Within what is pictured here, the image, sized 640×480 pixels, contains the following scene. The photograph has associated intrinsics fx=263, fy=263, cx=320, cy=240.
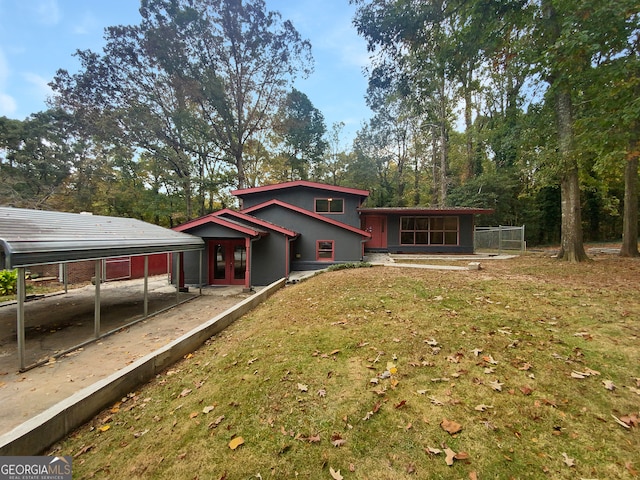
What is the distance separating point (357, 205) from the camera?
1695 centimetres

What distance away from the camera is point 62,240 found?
17.8 feet

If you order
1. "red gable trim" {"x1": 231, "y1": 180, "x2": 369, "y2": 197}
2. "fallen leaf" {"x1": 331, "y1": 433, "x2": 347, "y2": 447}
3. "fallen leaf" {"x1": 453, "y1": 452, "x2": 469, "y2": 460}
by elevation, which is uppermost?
"red gable trim" {"x1": 231, "y1": 180, "x2": 369, "y2": 197}

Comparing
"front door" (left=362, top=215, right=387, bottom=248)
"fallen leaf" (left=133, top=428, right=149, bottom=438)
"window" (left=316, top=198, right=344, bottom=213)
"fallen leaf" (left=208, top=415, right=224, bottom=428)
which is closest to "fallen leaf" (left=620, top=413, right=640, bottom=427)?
"fallen leaf" (left=208, top=415, right=224, bottom=428)

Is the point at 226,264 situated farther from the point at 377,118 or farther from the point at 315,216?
the point at 377,118

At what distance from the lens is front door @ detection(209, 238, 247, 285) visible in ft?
41.3

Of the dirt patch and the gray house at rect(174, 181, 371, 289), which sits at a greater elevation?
the gray house at rect(174, 181, 371, 289)

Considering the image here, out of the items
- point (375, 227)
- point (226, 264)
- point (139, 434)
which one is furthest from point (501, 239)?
point (139, 434)

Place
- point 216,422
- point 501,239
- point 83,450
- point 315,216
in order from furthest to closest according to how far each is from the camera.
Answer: point 501,239 < point 315,216 < point 216,422 < point 83,450

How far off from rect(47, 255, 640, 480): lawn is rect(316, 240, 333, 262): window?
892 cm

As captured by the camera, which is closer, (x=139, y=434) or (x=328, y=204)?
(x=139, y=434)

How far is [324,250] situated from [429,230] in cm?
821

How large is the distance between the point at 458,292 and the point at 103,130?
86.0 feet

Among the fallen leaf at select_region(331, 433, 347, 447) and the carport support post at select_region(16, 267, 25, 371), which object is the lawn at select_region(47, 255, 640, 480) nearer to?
the fallen leaf at select_region(331, 433, 347, 447)

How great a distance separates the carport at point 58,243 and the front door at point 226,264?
12.5 ft
